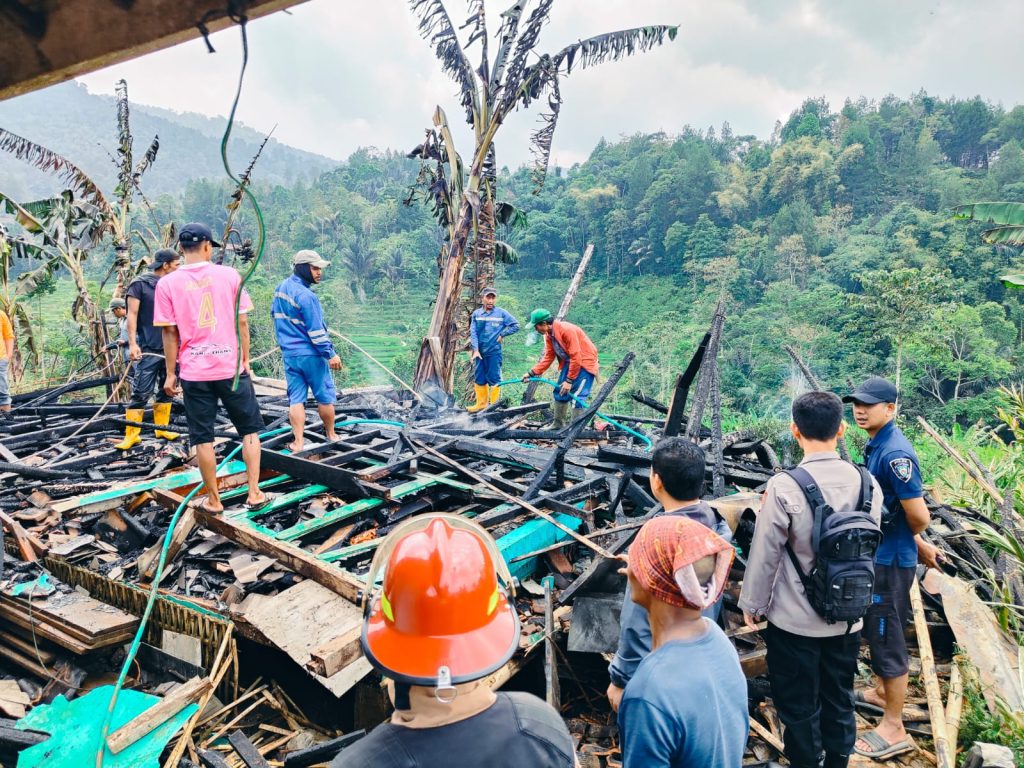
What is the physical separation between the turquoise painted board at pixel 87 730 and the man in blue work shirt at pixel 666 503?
7.42 ft

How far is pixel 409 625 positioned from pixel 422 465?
448cm

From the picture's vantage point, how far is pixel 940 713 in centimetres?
313

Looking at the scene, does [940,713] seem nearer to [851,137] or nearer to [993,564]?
[993,564]

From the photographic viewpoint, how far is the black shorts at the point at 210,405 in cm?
404

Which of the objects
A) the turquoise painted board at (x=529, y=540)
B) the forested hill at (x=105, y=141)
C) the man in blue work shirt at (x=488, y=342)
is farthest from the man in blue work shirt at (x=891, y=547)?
the forested hill at (x=105, y=141)

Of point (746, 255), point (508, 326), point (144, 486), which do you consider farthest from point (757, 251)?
point (144, 486)

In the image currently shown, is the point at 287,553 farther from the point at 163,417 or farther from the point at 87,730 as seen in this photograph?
the point at 163,417

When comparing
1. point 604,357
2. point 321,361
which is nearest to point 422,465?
point 321,361

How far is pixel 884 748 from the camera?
10.3ft

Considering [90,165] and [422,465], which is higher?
[90,165]

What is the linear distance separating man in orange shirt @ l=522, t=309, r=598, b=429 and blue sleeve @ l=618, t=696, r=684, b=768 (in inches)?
252

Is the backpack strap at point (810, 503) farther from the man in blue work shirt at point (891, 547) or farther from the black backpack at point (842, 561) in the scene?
the man in blue work shirt at point (891, 547)

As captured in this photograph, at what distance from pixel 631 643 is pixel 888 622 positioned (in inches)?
68.2

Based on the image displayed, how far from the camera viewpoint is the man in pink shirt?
3.96 meters
